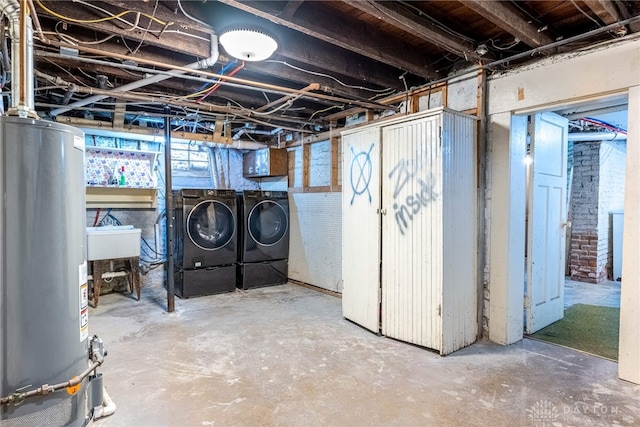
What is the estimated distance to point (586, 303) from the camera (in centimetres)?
406

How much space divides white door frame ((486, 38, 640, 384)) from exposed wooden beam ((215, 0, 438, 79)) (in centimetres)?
70

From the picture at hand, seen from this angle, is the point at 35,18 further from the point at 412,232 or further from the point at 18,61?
the point at 412,232

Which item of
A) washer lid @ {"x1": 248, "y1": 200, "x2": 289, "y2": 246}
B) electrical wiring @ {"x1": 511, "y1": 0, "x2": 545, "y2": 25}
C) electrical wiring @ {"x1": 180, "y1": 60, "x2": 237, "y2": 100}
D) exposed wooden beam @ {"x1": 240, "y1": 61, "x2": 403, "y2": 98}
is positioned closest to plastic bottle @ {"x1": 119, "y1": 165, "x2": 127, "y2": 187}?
washer lid @ {"x1": 248, "y1": 200, "x2": 289, "y2": 246}

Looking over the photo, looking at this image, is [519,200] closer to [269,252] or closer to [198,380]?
[198,380]

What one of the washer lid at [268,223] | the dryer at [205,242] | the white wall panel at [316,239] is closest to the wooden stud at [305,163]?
the white wall panel at [316,239]

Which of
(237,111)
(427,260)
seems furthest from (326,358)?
(237,111)

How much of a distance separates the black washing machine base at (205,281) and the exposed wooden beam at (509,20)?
3.76 metres

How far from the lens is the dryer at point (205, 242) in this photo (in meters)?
4.27

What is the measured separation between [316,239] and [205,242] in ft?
4.63

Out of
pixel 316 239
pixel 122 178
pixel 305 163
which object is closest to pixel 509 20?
pixel 305 163

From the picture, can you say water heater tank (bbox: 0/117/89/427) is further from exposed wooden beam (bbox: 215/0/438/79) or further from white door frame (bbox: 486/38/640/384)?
white door frame (bbox: 486/38/640/384)

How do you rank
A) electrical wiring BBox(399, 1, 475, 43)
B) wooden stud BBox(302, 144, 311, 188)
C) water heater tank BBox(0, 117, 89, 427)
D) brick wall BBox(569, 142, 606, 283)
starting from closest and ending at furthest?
1. water heater tank BBox(0, 117, 89, 427)
2. electrical wiring BBox(399, 1, 475, 43)
3. wooden stud BBox(302, 144, 311, 188)
4. brick wall BBox(569, 142, 606, 283)

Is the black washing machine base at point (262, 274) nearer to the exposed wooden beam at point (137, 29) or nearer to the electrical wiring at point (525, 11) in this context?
the exposed wooden beam at point (137, 29)

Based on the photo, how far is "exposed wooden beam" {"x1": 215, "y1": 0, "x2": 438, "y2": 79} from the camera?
2.04 meters
